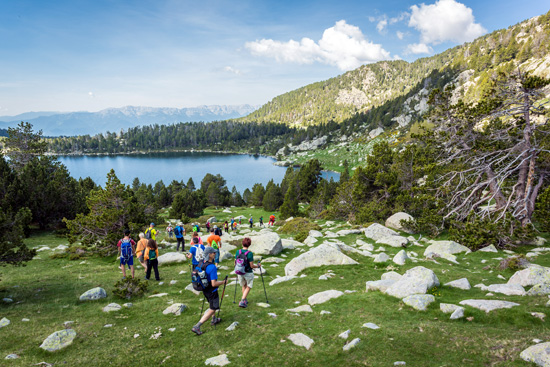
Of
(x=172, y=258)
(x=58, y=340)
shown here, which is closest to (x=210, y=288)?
(x=58, y=340)

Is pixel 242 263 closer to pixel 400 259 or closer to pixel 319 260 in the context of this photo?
pixel 319 260

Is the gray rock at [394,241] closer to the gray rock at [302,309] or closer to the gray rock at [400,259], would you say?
the gray rock at [400,259]

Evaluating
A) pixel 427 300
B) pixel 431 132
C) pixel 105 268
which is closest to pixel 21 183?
pixel 105 268

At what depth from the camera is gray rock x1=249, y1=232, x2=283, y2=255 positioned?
20.2 m

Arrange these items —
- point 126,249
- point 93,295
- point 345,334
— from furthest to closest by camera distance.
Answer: point 126,249
point 93,295
point 345,334

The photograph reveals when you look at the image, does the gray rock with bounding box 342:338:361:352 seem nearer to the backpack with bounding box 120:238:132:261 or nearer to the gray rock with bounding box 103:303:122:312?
the gray rock with bounding box 103:303:122:312

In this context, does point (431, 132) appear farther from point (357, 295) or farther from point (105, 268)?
point (105, 268)

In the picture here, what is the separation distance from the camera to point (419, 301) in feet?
29.5

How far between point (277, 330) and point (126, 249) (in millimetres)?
9263

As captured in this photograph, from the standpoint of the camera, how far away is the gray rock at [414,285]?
9945 mm

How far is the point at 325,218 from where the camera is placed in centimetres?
4175

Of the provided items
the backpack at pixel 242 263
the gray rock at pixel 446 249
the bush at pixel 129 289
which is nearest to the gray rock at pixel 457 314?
the backpack at pixel 242 263

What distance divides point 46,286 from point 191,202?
5460 cm

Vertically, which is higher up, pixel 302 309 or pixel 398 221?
pixel 302 309
